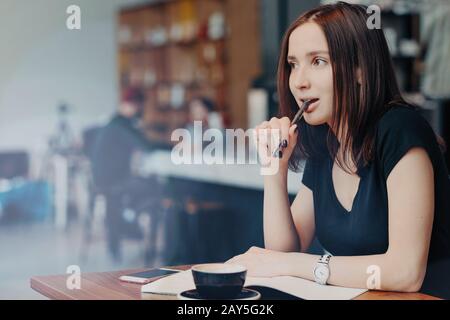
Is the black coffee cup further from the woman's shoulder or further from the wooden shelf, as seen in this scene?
the wooden shelf

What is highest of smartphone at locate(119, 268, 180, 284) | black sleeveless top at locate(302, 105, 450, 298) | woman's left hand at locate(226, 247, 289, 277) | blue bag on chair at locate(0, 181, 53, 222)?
black sleeveless top at locate(302, 105, 450, 298)

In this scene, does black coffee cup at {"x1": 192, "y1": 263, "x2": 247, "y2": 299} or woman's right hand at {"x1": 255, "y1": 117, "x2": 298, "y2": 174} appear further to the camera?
woman's right hand at {"x1": 255, "y1": 117, "x2": 298, "y2": 174}

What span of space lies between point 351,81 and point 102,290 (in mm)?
489

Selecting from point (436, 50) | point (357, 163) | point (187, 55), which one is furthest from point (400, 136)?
point (187, 55)

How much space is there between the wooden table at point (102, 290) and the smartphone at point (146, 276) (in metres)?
0.01

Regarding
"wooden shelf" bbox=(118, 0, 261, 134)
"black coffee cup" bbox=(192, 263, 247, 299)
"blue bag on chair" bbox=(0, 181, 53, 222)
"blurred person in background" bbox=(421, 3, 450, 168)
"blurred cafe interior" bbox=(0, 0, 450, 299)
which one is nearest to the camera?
"black coffee cup" bbox=(192, 263, 247, 299)

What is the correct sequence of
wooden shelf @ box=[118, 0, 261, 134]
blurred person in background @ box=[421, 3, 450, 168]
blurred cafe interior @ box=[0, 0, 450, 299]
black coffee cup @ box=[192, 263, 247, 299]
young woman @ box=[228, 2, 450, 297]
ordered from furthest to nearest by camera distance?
wooden shelf @ box=[118, 0, 261, 134] → blurred person in background @ box=[421, 3, 450, 168] → blurred cafe interior @ box=[0, 0, 450, 299] → young woman @ box=[228, 2, 450, 297] → black coffee cup @ box=[192, 263, 247, 299]

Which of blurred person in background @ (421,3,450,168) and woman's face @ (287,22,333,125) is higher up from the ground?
blurred person in background @ (421,3,450,168)

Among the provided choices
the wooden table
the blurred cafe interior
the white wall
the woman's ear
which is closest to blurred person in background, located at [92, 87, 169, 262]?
the blurred cafe interior

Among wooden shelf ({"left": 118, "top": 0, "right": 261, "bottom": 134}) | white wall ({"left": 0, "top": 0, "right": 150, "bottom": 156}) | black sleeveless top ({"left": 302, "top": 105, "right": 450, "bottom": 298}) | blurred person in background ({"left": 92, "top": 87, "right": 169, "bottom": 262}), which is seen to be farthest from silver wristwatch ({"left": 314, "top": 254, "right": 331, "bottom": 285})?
wooden shelf ({"left": 118, "top": 0, "right": 261, "bottom": 134})

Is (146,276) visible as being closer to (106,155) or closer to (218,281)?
(218,281)

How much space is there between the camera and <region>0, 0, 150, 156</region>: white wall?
2625mm

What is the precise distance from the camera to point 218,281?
97cm
